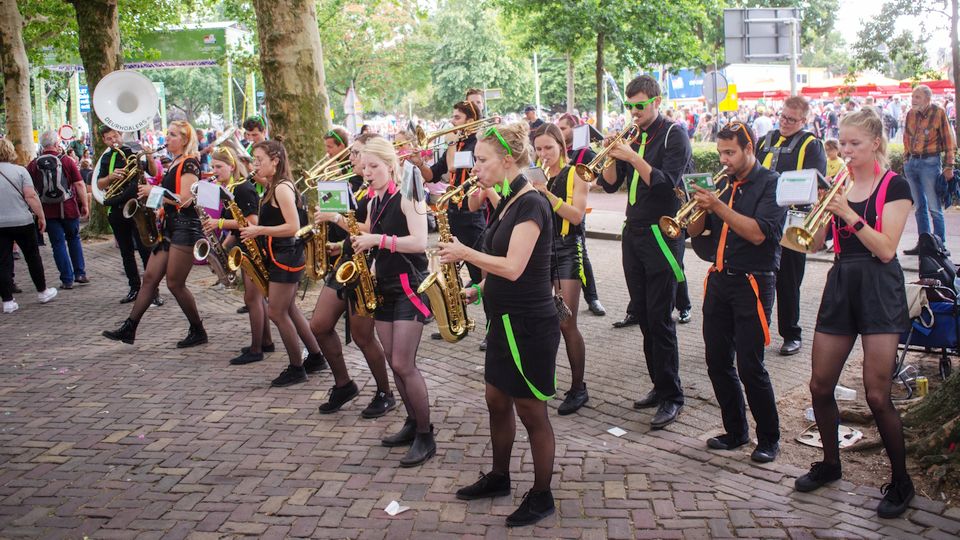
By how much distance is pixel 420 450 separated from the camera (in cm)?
527

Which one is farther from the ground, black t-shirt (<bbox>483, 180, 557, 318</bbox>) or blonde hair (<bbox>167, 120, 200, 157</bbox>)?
blonde hair (<bbox>167, 120, 200, 157</bbox>)

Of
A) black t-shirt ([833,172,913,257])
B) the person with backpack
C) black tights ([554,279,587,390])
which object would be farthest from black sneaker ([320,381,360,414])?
the person with backpack

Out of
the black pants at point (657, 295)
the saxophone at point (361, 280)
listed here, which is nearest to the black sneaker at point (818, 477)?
the black pants at point (657, 295)

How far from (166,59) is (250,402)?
84.5 feet

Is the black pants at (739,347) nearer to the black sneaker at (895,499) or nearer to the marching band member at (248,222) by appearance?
the black sneaker at (895,499)

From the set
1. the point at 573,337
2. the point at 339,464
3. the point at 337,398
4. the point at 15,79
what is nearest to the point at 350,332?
the point at 337,398

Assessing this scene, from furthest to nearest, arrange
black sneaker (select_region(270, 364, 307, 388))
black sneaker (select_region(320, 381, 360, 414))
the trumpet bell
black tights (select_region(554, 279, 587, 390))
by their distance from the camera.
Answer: the trumpet bell
black sneaker (select_region(270, 364, 307, 388))
black sneaker (select_region(320, 381, 360, 414))
black tights (select_region(554, 279, 587, 390))

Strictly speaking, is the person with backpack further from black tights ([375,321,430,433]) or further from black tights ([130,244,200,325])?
black tights ([375,321,430,433])

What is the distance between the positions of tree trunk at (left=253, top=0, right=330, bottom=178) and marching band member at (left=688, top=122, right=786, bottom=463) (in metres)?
7.13

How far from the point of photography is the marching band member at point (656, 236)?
5.69m

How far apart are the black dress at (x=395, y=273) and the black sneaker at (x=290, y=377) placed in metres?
1.93

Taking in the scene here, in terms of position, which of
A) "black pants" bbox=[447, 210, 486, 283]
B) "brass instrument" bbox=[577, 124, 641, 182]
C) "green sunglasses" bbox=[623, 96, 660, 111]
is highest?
"green sunglasses" bbox=[623, 96, 660, 111]

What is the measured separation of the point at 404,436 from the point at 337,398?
948mm

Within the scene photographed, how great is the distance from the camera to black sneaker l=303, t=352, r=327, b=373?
7.27 meters
